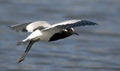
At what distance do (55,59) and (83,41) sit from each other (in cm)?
152

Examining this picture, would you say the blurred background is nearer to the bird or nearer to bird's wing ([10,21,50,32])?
bird's wing ([10,21,50,32])

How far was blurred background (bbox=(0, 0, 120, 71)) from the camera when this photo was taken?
11805mm

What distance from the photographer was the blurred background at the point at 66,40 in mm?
11805

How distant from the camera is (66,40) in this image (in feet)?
45.0

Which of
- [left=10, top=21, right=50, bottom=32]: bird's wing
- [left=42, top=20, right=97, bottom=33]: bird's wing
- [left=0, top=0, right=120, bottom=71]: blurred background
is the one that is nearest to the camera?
[left=42, top=20, right=97, bottom=33]: bird's wing

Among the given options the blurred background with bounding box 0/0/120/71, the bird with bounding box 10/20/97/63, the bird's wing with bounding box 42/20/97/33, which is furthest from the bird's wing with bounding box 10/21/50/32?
the blurred background with bounding box 0/0/120/71

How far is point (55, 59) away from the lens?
12.2 meters

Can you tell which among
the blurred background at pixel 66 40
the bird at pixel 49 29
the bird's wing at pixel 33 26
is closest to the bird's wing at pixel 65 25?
the bird at pixel 49 29

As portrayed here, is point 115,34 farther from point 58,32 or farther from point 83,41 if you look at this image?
point 58,32

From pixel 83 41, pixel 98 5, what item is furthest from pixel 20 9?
pixel 83 41

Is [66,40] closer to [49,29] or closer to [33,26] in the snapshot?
[33,26]

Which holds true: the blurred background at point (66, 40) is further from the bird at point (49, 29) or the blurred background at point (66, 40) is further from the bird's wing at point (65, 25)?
the bird's wing at point (65, 25)

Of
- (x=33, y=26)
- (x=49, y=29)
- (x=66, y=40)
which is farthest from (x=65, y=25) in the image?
(x=66, y=40)

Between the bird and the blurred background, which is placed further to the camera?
the blurred background
